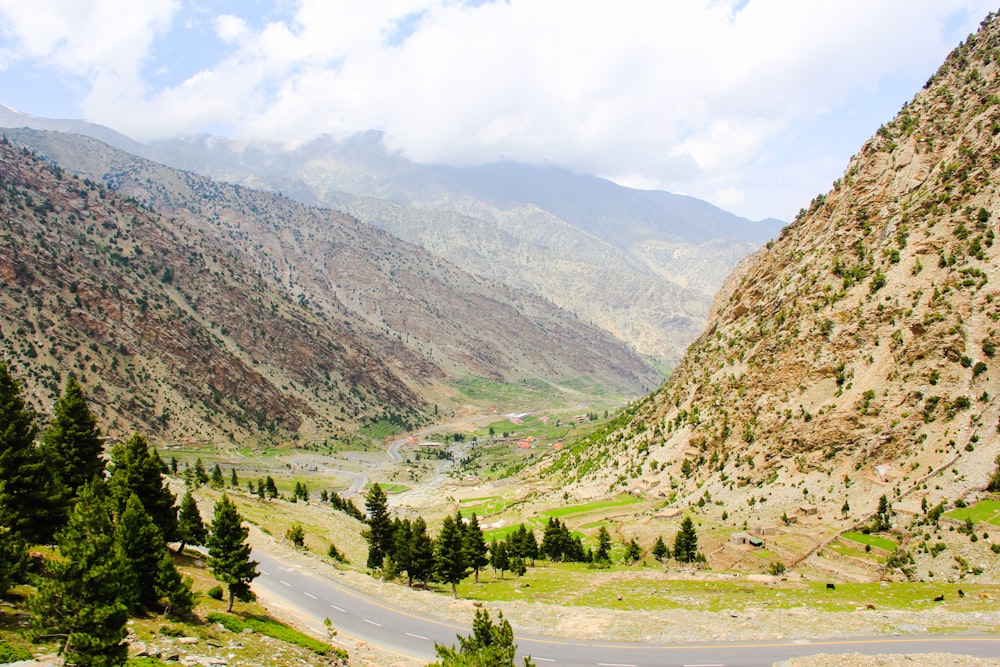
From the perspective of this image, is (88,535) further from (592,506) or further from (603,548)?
(592,506)

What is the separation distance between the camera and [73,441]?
38.6m

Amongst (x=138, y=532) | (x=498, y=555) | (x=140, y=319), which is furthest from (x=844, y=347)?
A: (x=140, y=319)

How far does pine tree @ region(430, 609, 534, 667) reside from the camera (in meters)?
17.4

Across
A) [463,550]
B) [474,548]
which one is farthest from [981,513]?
[474,548]

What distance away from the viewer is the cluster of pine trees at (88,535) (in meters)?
20.0

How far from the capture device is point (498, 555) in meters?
49.6

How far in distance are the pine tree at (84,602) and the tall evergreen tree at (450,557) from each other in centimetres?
2269

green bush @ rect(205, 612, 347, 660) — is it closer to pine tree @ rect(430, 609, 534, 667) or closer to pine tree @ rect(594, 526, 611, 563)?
pine tree @ rect(430, 609, 534, 667)

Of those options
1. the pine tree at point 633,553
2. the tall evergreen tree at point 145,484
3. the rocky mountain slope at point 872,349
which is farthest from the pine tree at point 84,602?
the rocky mountain slope at point 872,349

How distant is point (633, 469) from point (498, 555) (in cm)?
2586

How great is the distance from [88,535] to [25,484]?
475 inches

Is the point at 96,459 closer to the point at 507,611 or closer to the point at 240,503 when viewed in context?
the point at 507,611

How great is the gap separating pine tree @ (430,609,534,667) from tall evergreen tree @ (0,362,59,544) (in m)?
22.3

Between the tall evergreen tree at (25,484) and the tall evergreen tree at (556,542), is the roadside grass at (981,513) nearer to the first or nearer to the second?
the tall evergreen tree at (556,542)
